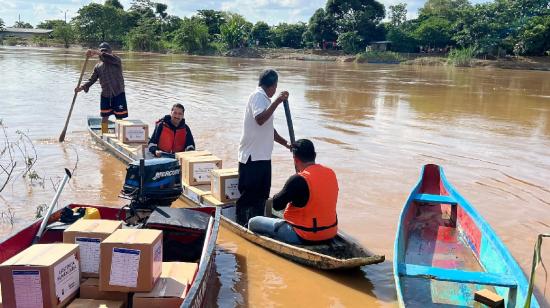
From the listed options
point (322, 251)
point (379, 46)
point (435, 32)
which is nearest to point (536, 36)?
point (435, 32)

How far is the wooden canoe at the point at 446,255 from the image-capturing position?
3.87 meters

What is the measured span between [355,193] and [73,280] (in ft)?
16.4

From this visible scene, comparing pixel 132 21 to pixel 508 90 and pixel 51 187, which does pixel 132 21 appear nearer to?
pixel 508 90

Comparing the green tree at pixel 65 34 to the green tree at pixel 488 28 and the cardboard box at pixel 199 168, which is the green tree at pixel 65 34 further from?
the cardboard box at pixel 199 168

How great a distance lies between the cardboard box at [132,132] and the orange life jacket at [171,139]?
2019mm

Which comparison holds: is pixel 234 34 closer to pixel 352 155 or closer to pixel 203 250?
pixel 352 155

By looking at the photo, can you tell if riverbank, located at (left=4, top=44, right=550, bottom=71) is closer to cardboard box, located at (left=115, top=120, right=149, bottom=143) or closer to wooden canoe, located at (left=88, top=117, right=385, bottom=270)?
cardboard box, located at (left=115, top=120, right=149, bottom=143)

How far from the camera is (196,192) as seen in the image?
6.35 meters

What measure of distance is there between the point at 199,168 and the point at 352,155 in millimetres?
4153

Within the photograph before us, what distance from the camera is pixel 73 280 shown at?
3.31 metres

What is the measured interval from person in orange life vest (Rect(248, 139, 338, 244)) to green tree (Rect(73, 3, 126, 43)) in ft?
234

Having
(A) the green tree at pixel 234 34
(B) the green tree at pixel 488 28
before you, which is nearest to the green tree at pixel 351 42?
(B) the green tree at pixel 488 28

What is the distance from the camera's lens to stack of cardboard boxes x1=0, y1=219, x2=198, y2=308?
300 cm

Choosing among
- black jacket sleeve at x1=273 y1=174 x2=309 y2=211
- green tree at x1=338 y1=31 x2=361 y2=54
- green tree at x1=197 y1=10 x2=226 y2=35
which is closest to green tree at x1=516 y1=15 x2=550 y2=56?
green tree at x1=338 y1=31 x2=361 y2=54
